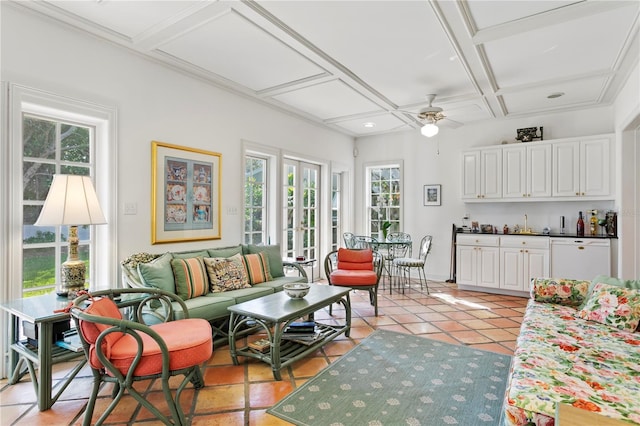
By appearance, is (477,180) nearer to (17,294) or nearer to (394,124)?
(394,124)

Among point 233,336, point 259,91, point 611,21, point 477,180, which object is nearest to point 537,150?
point 477,180

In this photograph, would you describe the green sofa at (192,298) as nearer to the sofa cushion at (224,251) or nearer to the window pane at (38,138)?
the sofa cushion at (224,251)

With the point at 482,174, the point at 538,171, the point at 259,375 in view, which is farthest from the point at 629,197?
the point at 259,375

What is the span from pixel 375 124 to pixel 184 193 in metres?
3.57

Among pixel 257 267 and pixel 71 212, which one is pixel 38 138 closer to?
pixel 71 212

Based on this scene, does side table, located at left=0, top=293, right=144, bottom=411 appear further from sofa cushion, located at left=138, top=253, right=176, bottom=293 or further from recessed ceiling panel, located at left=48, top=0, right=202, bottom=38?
recessed ceiling panel, located at left=48, top=0, right=202, bottom=38

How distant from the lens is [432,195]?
20.7 ft

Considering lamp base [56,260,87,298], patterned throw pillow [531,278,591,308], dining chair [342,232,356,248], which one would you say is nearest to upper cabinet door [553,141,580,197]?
patterned throw pillow [531,278,591,308]

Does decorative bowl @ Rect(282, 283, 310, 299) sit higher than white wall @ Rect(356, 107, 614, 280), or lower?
lower

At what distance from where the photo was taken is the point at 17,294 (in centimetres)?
259

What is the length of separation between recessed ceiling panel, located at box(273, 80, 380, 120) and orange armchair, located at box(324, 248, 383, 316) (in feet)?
6.77

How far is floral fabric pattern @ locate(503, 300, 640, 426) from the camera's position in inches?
59.3

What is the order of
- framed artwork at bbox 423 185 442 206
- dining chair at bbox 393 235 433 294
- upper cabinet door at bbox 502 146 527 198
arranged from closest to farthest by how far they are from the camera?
upper cabinet door at bbox 502 146 527 198 → dining chair at bbox 393 235 433 294 → framed artwork at bbox 423 185 442 206

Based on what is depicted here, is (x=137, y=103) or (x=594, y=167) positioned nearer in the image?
(x=137, y=103)
